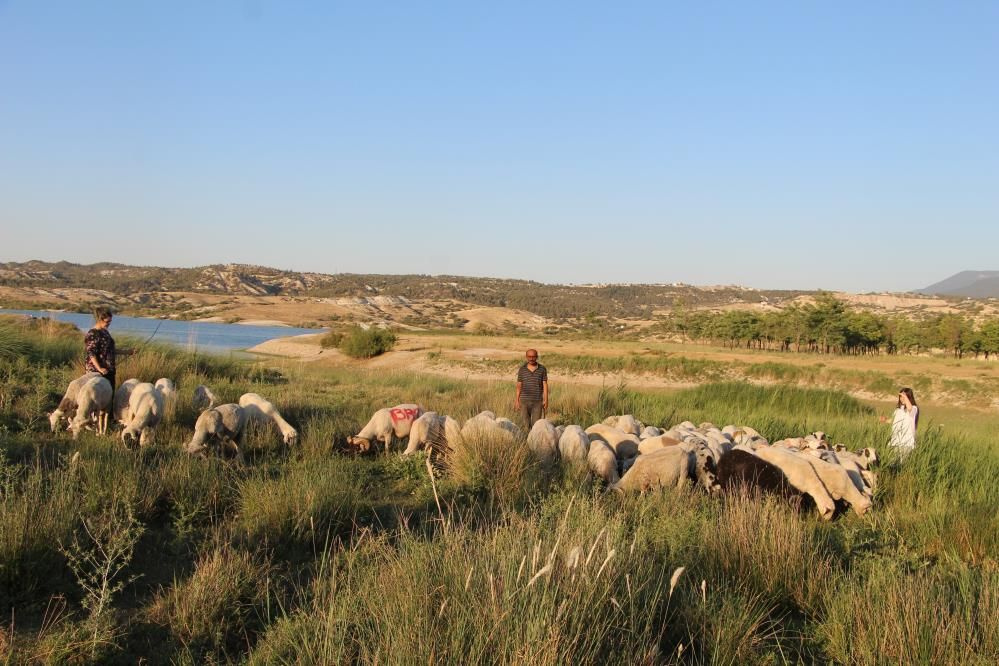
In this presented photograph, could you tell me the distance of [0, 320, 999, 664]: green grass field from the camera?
3455mm

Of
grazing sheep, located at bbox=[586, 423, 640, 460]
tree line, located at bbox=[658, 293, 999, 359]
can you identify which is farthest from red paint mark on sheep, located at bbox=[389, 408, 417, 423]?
tree line, located at bbox=[658, 293, 999, 359]

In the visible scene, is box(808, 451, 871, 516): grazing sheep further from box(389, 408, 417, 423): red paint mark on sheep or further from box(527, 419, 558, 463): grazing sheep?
box(389, 408, 417, 423): red paint mark on sheep

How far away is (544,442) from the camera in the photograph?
9.20 m

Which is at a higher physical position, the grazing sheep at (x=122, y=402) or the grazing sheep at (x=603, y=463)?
the grazing sheep at (x=122, y=402)

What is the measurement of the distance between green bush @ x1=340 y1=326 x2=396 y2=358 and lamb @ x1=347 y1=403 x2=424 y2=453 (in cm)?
4020

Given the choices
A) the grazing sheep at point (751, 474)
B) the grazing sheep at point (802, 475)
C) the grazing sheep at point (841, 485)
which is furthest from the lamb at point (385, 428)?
the grazing sheep at point (841, 485)

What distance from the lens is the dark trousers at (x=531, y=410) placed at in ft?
39.9

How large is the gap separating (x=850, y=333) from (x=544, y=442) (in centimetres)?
6490

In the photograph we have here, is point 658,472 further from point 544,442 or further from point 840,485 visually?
point 840,485

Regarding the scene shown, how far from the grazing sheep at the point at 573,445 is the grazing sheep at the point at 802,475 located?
6.93 ft

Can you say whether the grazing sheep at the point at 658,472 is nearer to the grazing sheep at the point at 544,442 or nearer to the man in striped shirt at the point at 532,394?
the grazing sheep at the point at 544,442

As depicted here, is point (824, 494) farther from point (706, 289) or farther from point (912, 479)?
point (706, 289)

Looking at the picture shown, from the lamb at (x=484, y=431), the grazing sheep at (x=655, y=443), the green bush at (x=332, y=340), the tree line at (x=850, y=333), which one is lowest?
the green bush at (x=332, y=340)

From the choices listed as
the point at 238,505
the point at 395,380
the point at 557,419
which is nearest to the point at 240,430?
the point at 238,505
